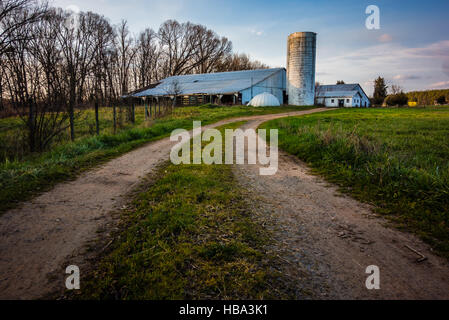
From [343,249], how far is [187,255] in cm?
183

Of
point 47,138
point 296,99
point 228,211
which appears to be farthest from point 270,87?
point 228,211

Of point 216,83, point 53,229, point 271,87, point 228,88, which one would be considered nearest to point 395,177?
point 53,229

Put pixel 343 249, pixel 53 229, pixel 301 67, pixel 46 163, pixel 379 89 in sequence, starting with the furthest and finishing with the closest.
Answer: pixel 379 89 < pixel 301 67 < pixel 46 163 < pixel 53 229 < pixel 343 249

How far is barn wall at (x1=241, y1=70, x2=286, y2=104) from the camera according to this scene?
3875 cm

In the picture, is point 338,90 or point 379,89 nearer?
point 338,90

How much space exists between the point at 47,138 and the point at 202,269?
34.3 ft

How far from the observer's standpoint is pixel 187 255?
2650 mm

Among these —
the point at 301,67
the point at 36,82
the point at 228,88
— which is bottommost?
the point at 36,82

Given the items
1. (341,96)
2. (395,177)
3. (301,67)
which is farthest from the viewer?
(341,96)

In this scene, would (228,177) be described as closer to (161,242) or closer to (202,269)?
(161,242)

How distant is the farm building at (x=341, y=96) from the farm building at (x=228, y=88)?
1615 centimetres

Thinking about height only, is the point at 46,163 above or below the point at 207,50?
below

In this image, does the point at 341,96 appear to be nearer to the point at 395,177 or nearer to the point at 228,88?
the point at 228,88

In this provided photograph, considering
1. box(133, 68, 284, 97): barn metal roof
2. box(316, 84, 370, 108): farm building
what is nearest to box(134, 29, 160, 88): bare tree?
box(133, 68, 284, 97): barn metal roof
